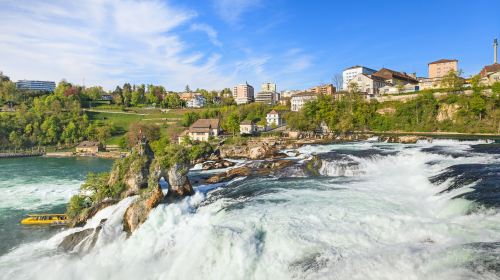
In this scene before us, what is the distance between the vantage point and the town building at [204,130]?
265 ft

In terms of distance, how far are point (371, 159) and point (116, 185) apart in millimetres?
25566

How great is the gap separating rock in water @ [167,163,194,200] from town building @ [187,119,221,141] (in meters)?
53.8

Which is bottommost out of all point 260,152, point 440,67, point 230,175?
point 230,175

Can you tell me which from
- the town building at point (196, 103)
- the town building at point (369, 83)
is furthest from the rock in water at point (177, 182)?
the town building at point (196, 103)

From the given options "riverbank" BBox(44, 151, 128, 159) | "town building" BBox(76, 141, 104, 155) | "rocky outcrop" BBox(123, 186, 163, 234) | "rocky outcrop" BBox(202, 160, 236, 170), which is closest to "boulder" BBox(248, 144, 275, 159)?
"rocky outcrop" BBox(202, 160, 236, 170)

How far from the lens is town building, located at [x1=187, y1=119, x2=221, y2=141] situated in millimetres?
80825

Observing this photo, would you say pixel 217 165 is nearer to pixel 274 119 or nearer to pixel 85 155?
pixel 85 155

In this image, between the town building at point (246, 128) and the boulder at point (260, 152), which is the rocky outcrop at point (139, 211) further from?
the town building at point (246, 128)

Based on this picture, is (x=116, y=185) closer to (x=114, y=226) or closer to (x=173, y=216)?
(x=114, y=226)

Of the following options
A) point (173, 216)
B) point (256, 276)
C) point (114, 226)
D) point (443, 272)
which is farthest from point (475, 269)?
point (114, 226)

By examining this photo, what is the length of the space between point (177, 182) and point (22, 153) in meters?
76.7

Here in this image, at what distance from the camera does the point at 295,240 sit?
15.7m

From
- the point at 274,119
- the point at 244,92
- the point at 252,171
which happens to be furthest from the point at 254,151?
the point at 244,92

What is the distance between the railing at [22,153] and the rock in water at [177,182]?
73470mm
